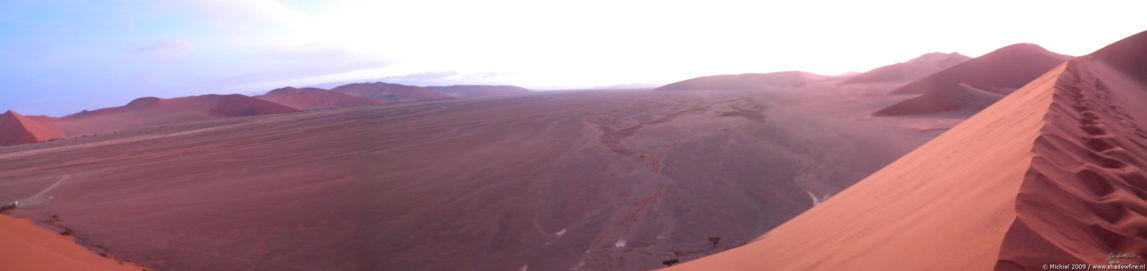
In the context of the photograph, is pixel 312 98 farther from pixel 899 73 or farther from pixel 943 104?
pixel 943 104

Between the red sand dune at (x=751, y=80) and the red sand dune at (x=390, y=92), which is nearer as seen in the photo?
the red sand dune at (x=751, y=80)

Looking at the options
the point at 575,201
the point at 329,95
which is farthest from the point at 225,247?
the point at 329,95

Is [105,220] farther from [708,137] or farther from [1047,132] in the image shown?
[708,137]

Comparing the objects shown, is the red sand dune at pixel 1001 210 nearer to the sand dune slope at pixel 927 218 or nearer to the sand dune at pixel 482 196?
the sand dune slope at pixel 927 218

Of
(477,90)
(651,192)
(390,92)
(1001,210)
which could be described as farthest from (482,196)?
(477,90)

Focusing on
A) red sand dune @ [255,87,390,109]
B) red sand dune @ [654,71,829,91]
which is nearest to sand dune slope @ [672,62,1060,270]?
red sand dune @ [654,71,829,91]

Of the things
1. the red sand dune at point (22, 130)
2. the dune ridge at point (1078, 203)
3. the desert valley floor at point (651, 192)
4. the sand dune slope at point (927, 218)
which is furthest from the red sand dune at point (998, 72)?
the red sand dune at point (22, 130)

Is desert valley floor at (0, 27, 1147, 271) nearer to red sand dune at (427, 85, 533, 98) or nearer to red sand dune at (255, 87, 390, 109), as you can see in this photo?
red sand dune at (255, 87, 390, 109)
